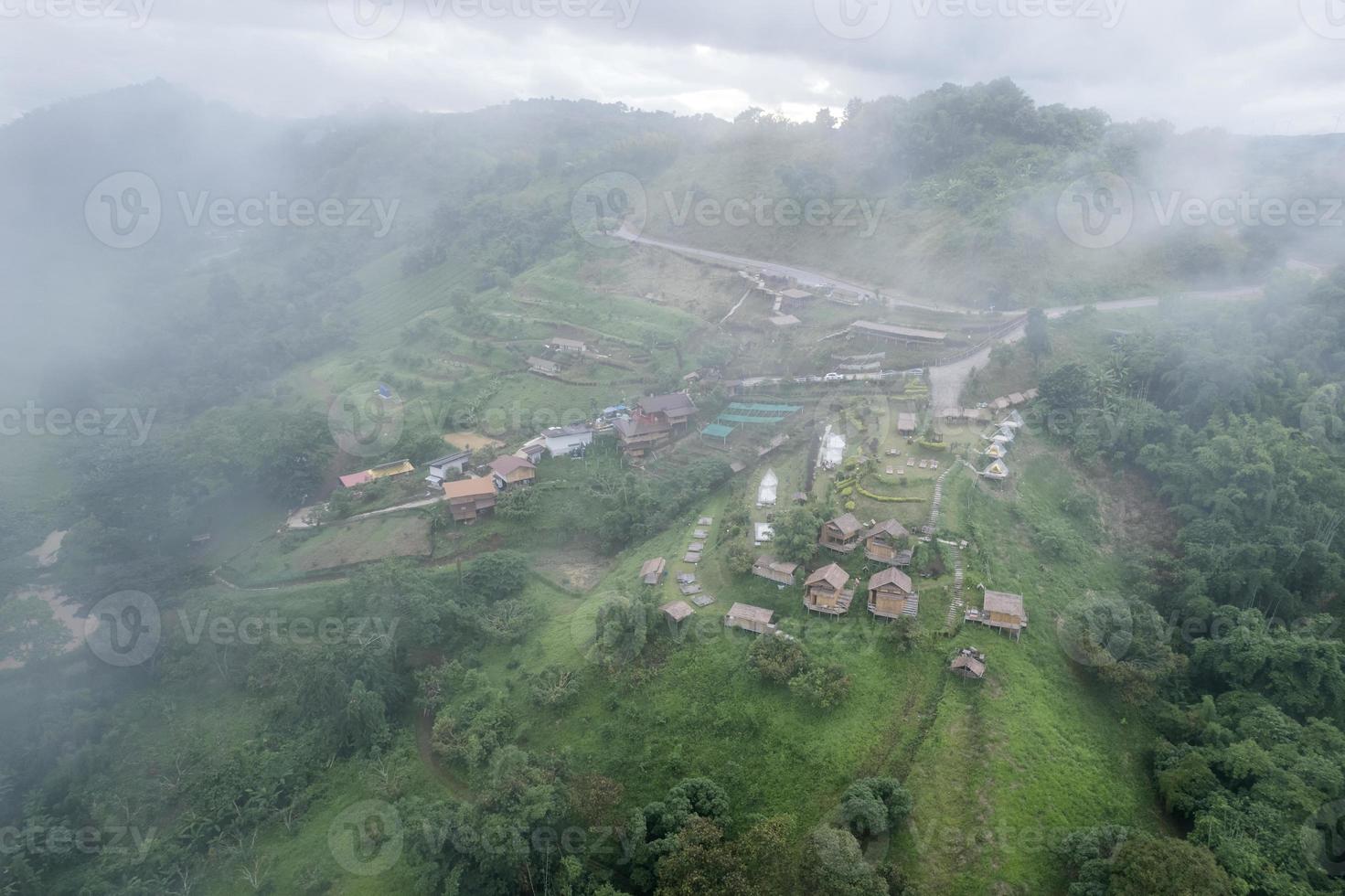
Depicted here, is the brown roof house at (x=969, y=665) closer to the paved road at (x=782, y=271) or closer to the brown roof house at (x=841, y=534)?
the brown roof house at (x=841, y=534)

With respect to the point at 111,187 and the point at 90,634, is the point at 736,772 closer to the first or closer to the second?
the point at 90,634

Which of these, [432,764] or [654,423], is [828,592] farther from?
[654,423]

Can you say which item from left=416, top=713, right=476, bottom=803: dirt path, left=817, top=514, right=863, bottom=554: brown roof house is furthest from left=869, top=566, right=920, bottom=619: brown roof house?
left=416, top=713, right=476, bottom=803: dirt path

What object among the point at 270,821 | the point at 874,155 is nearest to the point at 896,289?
the point at 874,155

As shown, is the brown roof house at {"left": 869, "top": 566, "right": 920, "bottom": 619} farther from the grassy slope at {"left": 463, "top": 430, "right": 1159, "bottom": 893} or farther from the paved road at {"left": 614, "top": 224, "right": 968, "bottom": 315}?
the paved road at {"left": 614, "top": 224, "right": 968, "bottom": 315}

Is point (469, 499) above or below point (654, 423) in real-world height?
below

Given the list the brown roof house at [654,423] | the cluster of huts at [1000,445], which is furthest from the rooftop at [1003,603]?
the brown roof house at [654,423]

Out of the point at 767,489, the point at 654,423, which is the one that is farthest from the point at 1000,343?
the point at 654,423

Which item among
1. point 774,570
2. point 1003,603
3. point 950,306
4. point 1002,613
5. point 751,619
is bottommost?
point 751,619
